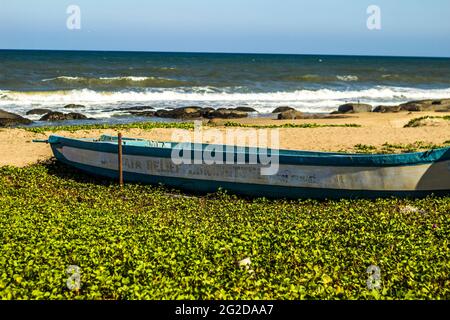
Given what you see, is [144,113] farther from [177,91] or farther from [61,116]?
[177,91]

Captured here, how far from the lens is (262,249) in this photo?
33.5 feet

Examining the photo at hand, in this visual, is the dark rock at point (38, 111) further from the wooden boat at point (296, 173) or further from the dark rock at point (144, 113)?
the wooden boat at point (296, 173)

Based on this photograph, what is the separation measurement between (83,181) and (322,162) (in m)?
7.29

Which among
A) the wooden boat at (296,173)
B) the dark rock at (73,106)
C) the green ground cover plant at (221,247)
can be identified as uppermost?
the dark rock at (73,106)

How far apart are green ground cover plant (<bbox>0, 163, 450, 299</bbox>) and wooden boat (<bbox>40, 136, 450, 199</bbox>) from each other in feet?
1.28

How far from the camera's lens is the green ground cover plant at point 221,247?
8.50 meters

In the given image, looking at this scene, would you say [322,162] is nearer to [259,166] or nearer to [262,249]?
[259,166]

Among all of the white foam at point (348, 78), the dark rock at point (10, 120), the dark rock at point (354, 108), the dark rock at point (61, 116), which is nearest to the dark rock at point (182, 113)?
the dark rock at point (61, 116)

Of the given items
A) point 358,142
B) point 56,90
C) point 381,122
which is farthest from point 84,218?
point 56,90

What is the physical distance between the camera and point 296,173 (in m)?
15.3

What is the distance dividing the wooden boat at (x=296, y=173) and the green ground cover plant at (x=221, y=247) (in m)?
0.39

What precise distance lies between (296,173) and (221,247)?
18.4 feet

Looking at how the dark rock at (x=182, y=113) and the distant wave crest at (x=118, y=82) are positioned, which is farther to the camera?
the distant wave crest at (x=118, y=82)
